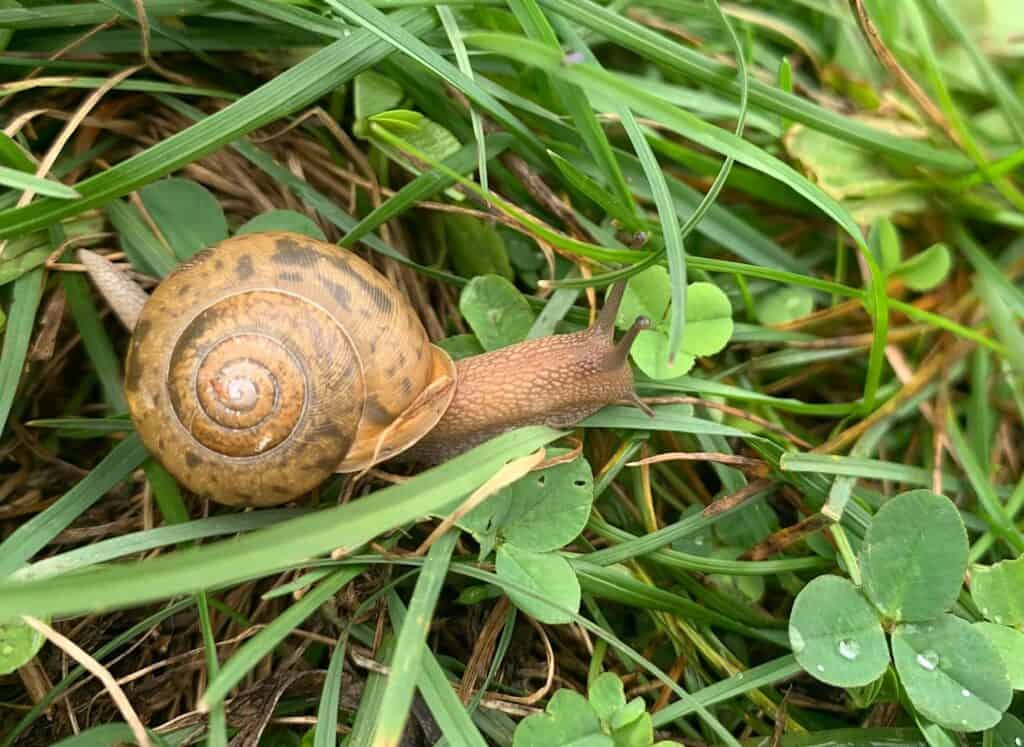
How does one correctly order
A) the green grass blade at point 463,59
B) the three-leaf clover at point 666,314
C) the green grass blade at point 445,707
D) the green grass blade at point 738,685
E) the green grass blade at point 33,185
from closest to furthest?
the green grass blade at point 445,707, the green grass blade at point 33,185, the green grass blade at point 738,685, the green grass blade at point 463,59, the three-leaf clover at point 666,314

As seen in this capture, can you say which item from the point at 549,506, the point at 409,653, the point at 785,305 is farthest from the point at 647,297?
the point at 409,653

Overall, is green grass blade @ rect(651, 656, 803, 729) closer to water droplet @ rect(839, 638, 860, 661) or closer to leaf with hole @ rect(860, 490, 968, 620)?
water droplet @ rect(839, 638, 860, 661)

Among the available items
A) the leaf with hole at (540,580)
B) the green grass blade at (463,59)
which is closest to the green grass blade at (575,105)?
the green grass blade at (463,59)

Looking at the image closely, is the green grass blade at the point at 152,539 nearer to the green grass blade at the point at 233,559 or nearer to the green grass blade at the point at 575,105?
the green grass blade at the point at 233,559

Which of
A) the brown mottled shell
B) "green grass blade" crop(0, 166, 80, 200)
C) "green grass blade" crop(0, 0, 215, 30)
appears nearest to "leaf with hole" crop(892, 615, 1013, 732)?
the brown mottled shell

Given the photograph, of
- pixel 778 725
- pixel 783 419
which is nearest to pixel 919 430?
pixel 783 419

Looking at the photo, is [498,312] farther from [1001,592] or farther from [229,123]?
[1001,592]
